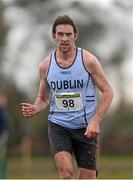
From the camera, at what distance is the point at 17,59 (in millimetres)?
45594

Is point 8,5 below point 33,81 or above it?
above

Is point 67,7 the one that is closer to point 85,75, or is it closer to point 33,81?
point 33,81

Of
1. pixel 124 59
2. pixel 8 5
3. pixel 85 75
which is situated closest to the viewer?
pixel 85 75

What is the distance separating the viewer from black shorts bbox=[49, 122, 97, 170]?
846 centimetres

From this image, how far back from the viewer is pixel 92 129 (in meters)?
8.12

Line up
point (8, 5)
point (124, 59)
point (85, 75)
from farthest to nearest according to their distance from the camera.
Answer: point (124, 59), point (8, 5), point (85, 75)

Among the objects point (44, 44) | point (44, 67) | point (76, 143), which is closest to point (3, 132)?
point (76, 143)

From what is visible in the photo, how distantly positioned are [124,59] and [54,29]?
3796cm

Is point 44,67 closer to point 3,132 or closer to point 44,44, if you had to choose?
point 3,132

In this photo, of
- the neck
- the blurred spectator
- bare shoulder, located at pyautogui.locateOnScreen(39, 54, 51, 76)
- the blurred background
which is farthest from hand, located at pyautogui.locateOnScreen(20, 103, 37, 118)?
the blurred background

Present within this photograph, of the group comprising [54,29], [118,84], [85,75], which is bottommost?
[118,84]

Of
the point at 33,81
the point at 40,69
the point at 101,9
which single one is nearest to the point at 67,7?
the point at 101,9

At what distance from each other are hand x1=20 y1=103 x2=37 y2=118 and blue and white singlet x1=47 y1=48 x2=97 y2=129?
0.25 m

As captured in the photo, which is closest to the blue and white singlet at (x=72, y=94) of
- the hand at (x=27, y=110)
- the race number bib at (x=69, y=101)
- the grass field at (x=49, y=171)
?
the race number bib at (x=69, y=101)
